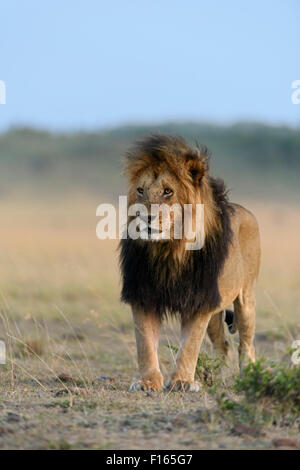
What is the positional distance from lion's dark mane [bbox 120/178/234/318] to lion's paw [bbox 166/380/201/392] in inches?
19.3

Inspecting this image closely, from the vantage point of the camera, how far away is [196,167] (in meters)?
5.94

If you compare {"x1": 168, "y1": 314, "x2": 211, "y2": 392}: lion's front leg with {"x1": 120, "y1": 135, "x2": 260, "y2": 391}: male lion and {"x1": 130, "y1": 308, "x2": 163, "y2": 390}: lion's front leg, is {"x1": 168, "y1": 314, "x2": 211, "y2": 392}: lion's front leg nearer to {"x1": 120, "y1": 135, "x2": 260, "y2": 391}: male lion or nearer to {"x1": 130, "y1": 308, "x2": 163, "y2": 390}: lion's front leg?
{"x1": 120, "y1": 135, "x2": 260, "y2": 391}: male lion

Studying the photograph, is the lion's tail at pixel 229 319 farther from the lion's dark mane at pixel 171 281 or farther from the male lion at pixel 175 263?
the lion's dark mane at pixel 171 281

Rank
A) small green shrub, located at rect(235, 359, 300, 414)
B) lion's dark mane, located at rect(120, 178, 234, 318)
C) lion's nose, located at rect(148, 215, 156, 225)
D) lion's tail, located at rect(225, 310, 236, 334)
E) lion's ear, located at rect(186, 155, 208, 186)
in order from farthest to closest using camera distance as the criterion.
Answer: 1. lion's tail, located at rect(225, 310, 236, 334)
2. lion's dark mane, located at rect(120, 178, 234, 318)
3. lion's ear, located at rect(186, 155, 208, 186)
4. lion's nose, located at rect(148, 215, 156, 225)
5. small green shrub, located at rect(235, 359, 300, 414)

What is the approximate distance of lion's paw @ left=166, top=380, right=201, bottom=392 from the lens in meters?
5.83

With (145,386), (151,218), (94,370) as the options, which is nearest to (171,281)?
(151,218)

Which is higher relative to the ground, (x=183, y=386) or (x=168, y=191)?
(x=168, y=191)

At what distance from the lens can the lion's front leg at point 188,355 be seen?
5879mm

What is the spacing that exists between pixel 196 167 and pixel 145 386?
146cm

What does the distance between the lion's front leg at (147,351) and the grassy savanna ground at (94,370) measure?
0.59ft

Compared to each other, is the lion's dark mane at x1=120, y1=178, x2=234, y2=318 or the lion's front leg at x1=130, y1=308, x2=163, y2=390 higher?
the lion's dark mane at x1=120, y1=178, x2=234, y2=318

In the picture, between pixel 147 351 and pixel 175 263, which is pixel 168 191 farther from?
pixel 147 351

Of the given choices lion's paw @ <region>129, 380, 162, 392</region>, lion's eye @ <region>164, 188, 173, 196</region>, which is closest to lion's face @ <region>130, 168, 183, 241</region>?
lion's eye @ <region>164, 188, 173, 196</region>

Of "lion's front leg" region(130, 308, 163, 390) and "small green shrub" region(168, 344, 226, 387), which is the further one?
"small green shrub" region(168, 344, 226, 387)
